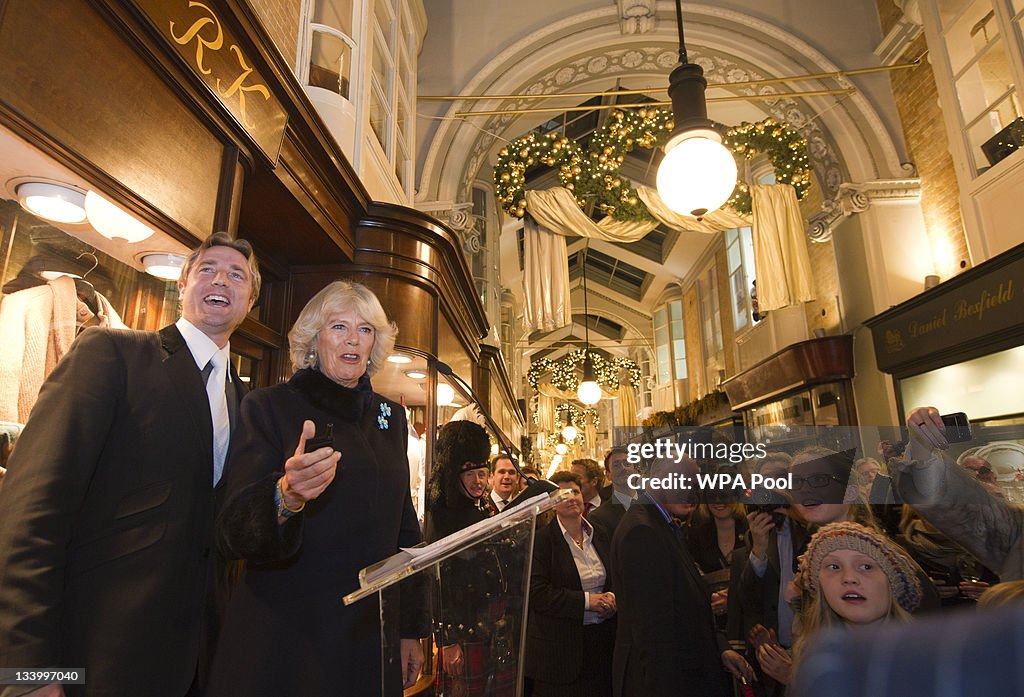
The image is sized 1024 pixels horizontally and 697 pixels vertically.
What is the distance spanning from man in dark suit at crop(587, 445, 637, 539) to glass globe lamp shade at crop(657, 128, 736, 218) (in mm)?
1706

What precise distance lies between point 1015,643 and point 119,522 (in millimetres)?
1485

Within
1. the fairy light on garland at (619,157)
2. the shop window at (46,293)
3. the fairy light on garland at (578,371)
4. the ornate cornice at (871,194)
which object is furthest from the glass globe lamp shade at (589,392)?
the shop window at (46,293)

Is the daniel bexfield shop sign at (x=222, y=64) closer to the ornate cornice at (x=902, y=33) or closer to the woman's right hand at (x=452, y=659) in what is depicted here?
the woman's right hand at (x=452, y=659)

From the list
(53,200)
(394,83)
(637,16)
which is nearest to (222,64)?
(53,200)

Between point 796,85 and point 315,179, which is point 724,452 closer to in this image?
point 315,179

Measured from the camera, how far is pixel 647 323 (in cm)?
2005

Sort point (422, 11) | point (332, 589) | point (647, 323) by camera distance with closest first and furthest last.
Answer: point (332, 589)
point (422, 11)
point (647, 323)

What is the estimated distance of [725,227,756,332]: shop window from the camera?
34.7 ft

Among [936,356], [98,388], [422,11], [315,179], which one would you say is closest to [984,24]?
[936,356]

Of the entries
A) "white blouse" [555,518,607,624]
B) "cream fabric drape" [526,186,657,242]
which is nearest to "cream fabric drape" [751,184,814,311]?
"cream fabric drape" [526,186,657,242]

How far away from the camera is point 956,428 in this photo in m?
1.76

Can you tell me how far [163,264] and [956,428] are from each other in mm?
2592

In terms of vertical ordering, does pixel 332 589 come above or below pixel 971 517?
below

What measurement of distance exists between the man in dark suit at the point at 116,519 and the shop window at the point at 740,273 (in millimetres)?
10038
